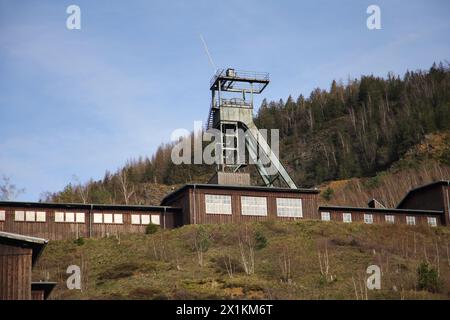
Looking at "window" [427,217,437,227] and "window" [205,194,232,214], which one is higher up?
"window" [205,194,232,214]

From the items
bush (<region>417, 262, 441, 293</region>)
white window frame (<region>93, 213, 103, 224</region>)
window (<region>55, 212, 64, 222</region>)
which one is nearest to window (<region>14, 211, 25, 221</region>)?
window (<region>55, 212, 64, 222</region>)

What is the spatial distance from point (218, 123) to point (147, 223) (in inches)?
449

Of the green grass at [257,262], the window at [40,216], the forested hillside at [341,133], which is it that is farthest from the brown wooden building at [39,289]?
the forested hillside at [341,133]

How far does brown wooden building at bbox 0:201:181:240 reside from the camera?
4866 cm

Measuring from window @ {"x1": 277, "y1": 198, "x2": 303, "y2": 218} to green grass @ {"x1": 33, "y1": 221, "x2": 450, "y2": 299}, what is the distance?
10.0 feet

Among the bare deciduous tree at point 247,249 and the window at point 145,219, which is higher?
the window at point 145,219

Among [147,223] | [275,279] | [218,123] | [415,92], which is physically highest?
[415,92]

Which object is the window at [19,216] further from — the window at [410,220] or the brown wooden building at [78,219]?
the window at [410,220]

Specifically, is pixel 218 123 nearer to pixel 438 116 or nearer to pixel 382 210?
pixel 382 210

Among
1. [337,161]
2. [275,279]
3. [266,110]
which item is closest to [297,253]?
[275,279]

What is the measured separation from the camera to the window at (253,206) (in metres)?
53.2

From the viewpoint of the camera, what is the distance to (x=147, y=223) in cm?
5250

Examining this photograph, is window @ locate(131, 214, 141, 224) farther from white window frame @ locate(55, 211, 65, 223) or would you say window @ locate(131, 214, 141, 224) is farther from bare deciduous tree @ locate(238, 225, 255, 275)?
bare deciduous tree @ locate(238, 225, 255, 275)

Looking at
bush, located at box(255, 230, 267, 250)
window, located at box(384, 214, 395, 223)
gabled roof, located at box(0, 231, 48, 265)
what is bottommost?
gabled roof, located at box(0, 231, 48, 265)
